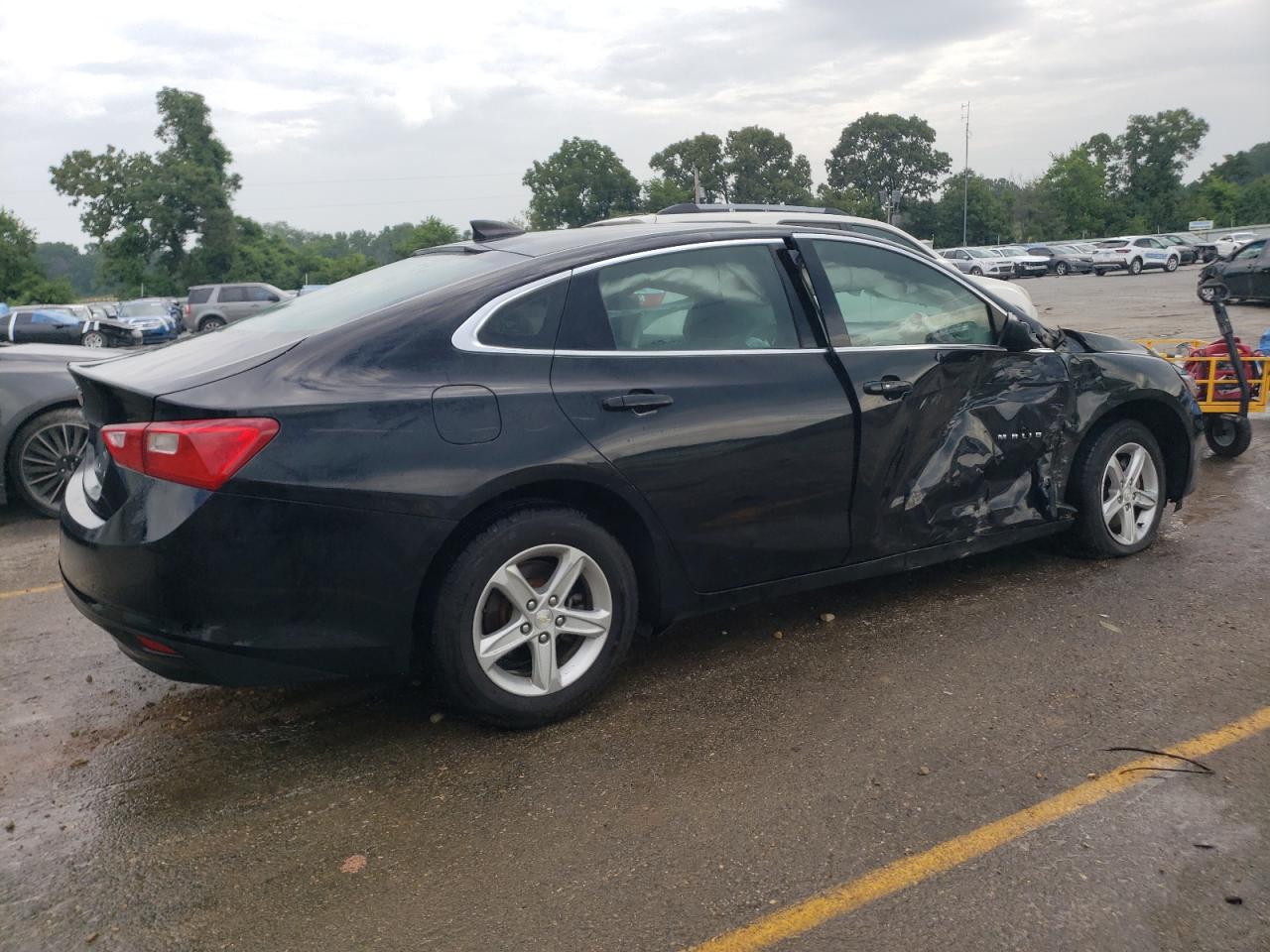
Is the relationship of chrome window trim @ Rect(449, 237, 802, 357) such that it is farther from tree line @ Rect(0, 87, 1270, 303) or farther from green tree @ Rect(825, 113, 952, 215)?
green tree @ Rect(825, 113, 952, 215)

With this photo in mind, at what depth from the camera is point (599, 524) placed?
3.71 metres

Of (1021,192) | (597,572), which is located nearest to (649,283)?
(597,572)

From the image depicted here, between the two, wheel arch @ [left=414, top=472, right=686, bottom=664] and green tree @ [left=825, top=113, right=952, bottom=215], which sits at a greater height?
green tree @ [left=825, top=113, right=952, bottom=215]

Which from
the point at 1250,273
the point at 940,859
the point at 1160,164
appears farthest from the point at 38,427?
the point at 1160,164

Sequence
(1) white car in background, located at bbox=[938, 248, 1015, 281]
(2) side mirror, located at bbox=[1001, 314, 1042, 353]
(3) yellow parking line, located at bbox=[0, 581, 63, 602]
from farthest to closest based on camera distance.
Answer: (1) white car in background, located at bbox=[938, 248, 1015, 281]
(3) yellow parking line, located at bbox=[0, 581, 63, 602]
(2) side mirror, located at bbox=[1001, 314, 1042, 353]

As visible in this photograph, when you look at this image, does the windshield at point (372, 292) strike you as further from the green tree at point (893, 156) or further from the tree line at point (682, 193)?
the green tree at point (893, 156)

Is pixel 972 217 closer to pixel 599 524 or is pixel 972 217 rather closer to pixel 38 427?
pixel 38 427

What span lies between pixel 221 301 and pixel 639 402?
3528 cm

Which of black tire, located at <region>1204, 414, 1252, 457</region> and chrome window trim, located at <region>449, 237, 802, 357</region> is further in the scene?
black tire, located at <region>1204, 414, 1252, 457</region>

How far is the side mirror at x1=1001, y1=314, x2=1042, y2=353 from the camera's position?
4.66m

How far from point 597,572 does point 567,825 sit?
0.89m

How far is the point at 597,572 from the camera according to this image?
3.62 meters

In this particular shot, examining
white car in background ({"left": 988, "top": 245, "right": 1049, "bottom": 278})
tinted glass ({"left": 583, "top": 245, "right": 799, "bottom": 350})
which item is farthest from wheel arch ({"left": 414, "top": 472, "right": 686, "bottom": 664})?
white car in background ({"left": 988, "top": 245, "right": 1049, "bottom": 278})

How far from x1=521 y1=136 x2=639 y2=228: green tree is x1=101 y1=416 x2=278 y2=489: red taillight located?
8531 centimetres
